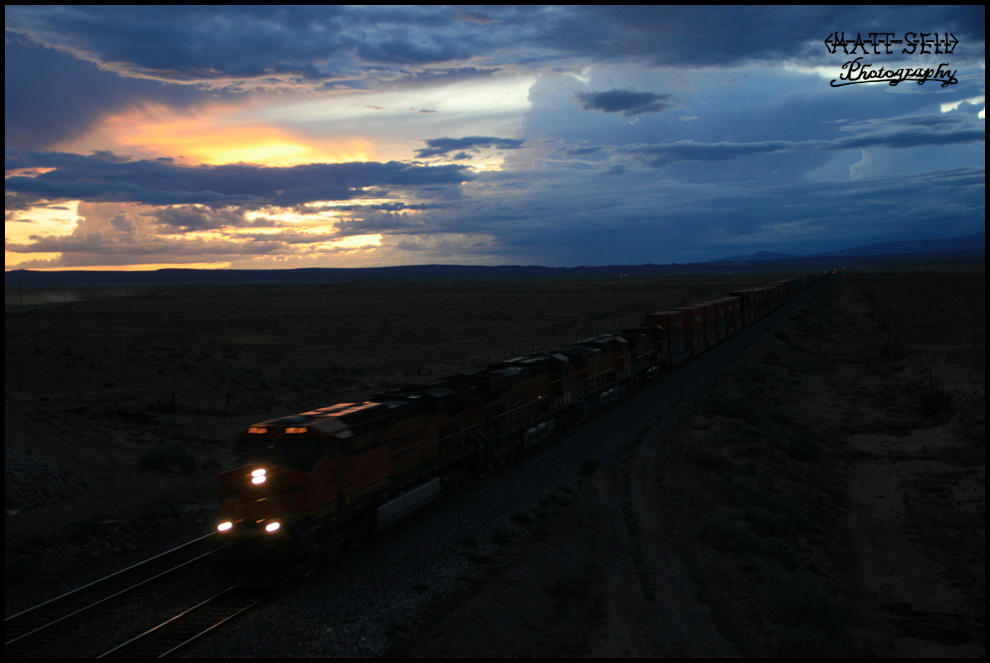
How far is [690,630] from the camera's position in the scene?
11.4 metres

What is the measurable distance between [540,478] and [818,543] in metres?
8.01

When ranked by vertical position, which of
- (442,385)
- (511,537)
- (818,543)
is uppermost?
(442,385)

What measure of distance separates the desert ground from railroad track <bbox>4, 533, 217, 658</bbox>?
918 mm

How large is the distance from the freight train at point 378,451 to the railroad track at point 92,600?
6.67 feet

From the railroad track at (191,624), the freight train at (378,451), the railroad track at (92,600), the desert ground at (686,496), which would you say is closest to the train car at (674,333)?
the desert ground at (686,496)

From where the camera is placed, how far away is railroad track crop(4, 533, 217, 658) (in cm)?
1109

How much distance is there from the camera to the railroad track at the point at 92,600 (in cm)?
1109

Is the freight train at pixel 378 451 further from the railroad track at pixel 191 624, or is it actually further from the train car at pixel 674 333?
the train car at pixel 674 333

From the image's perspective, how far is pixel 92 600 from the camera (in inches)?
495

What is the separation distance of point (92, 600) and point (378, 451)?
6.38m

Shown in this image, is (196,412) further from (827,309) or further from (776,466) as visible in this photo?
(827,309)

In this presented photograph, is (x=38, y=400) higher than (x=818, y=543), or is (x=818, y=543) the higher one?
(x=38, y=400)

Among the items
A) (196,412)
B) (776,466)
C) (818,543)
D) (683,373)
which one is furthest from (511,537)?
(683,373)

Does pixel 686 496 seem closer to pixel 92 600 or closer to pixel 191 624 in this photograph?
pixel 191 624
